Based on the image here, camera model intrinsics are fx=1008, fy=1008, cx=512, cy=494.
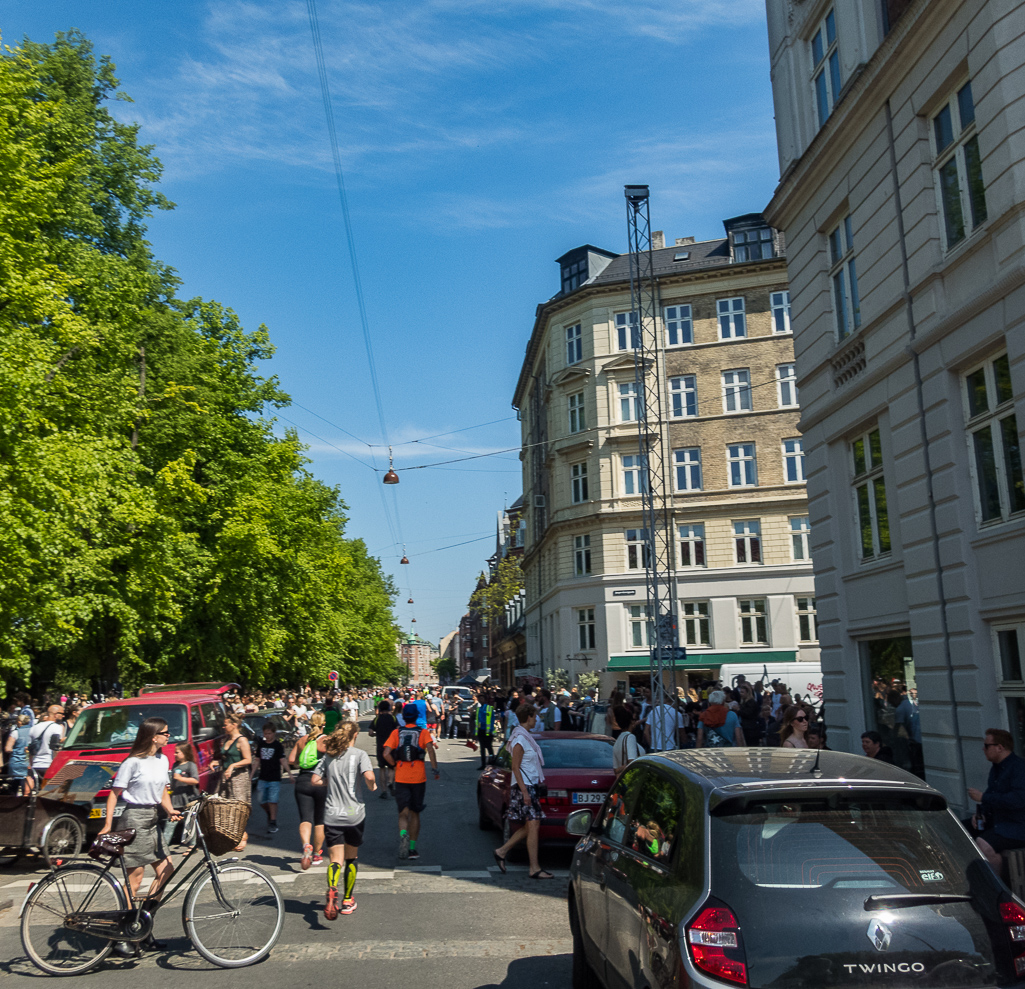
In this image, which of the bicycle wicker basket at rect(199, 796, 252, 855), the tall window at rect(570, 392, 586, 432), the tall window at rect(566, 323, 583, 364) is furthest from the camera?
the tall window at rect(566, 323, 583, 364)

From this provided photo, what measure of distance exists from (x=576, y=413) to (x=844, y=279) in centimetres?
3130

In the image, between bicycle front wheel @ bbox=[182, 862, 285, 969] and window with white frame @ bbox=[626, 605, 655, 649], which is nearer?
bicycle front wheel @ bbox=[182, 862, 285, 969]

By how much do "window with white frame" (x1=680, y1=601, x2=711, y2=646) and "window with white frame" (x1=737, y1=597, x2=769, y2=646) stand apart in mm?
1416

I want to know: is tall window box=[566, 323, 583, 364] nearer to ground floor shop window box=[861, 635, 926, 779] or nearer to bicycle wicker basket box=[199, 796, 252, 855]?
ground floor shop window box=[861, 635, 926, 779]

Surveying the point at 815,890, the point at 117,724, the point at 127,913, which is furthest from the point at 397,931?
the point at 117,724

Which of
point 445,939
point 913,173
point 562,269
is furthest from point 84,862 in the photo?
point 562,269

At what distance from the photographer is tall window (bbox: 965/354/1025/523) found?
1124 centimetres

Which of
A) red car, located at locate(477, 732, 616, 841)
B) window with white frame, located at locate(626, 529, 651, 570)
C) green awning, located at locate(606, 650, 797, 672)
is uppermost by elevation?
window with white frame, located at locate(626, 529, 651, 570)

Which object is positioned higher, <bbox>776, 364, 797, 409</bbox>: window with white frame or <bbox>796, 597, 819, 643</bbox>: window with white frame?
<bbox>776, 364, 797, 409</bbox>: window with white frame

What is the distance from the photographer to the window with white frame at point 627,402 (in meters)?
44.9

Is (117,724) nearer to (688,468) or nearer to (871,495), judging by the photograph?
(871,495)

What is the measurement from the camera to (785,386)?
43.3 m

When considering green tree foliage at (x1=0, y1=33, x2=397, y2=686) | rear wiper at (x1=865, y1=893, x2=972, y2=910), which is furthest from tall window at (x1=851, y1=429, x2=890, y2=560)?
green tree foliage at (x1=0, y1=33, x2=397, y2=686)

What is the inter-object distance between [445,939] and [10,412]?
38.7 ft
